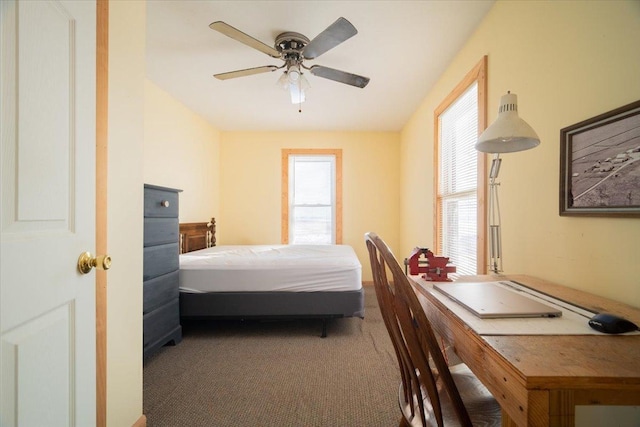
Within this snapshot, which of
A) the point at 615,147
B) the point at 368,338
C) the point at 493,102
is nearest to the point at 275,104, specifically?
the point at 493,102

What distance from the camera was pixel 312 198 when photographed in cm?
447

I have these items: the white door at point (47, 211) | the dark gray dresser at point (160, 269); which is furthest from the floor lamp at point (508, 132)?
the dark gray dresser at point (160, 269)

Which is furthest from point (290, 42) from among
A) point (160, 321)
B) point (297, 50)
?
point (160, 321)

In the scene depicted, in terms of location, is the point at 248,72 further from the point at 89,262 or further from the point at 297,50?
the point at 89,262

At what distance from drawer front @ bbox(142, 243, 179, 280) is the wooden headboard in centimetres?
102

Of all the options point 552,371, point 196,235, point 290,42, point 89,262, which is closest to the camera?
point 552,371

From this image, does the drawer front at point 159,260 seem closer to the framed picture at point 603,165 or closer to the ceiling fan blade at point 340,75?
the ceiling fan blade at point 340,75

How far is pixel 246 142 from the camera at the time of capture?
4.44 metres

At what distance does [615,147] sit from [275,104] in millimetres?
3106

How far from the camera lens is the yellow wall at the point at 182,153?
2.82 meters

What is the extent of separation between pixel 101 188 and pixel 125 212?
0.21m

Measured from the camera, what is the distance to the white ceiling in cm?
179

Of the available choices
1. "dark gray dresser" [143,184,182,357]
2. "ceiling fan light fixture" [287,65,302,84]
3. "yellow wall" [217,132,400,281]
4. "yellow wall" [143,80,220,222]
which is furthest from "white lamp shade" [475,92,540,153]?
"yellow wall" [217,132,400,281]

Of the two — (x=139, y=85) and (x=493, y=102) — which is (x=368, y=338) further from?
(x=139, y=85)
